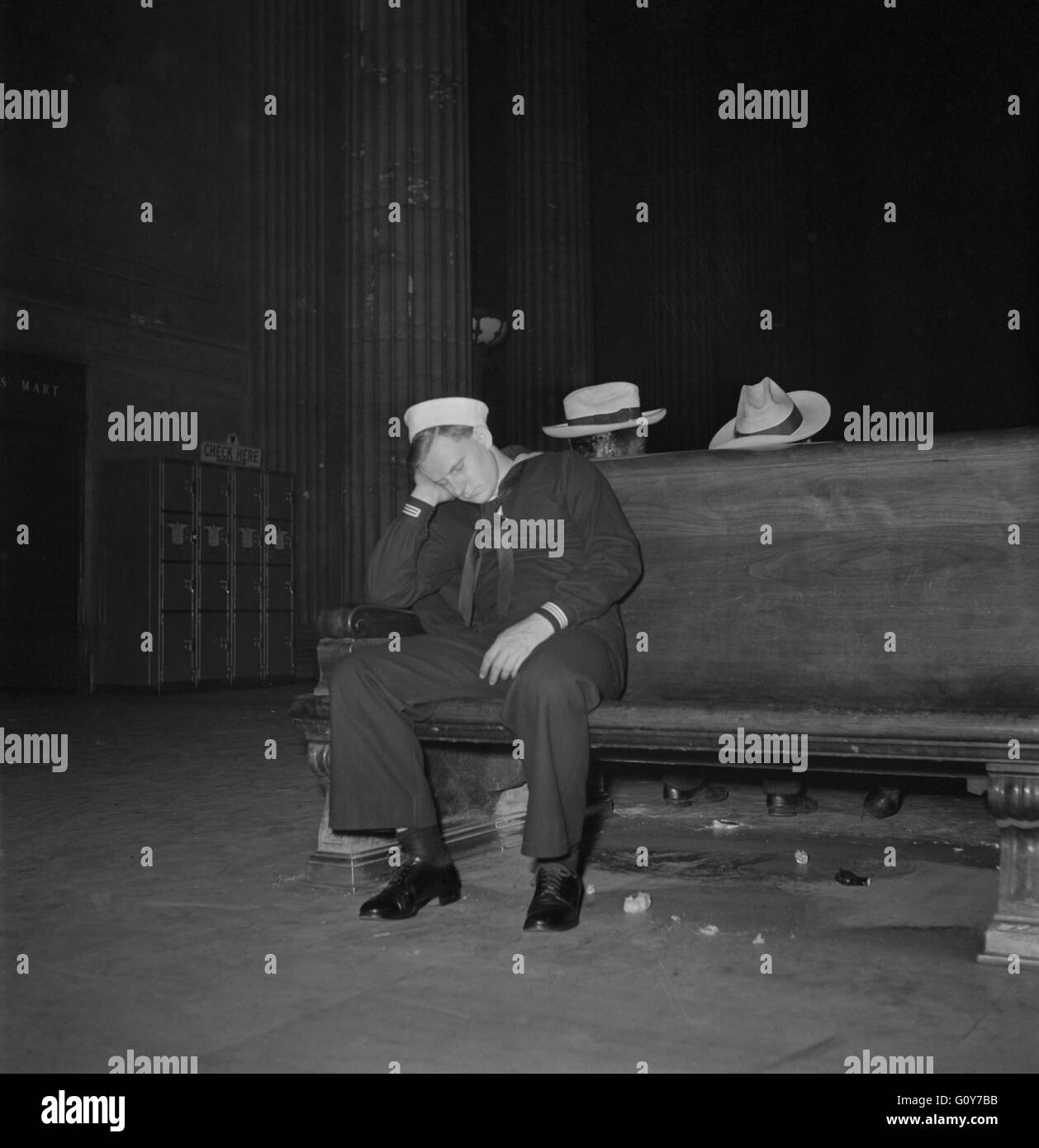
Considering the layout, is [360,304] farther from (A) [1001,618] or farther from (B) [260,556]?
(B) [260,556]

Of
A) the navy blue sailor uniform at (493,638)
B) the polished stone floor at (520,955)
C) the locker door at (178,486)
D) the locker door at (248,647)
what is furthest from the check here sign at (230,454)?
the navy blue sailor uniform at (493,638)

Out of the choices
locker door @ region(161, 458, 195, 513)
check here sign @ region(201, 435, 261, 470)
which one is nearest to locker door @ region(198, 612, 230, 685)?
locker door @ region(161, 458, 195, 513)

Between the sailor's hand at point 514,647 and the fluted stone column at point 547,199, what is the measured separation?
825 cm

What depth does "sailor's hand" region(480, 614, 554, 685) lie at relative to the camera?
3346mm

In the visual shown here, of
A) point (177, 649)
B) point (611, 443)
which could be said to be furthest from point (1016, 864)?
point (177, 649)

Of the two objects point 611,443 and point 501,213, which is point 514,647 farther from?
point 501,213

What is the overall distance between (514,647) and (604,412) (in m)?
1.32

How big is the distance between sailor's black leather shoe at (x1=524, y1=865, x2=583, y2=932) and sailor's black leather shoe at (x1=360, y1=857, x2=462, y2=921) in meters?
0.29

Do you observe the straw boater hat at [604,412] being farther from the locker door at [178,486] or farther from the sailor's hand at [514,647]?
the locker door at [178,486]

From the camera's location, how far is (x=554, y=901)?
3.11 m

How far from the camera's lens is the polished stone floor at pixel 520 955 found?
225cm

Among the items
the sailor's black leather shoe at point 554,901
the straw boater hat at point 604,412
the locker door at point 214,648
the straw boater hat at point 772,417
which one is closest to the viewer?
the sailor's black leather shoe at point 554,901

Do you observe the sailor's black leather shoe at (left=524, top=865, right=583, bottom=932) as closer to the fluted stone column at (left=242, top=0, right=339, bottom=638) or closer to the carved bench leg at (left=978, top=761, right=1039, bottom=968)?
the carved bench leg at (left=978, top=761, right=1039, bottom=968)

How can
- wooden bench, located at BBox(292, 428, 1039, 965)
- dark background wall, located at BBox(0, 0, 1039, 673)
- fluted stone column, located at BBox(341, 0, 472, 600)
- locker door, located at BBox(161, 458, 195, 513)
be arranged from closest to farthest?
1. wooden bench, located at BBox(292, 428, 1039, 965)
2. fluted stone column, located at BBox(341, 0, 472, 600)
3. dark background wall, located at BBox(0, 0, 1039, 673)
4. locker door, located at BBox(161, 458, 195, 513)
